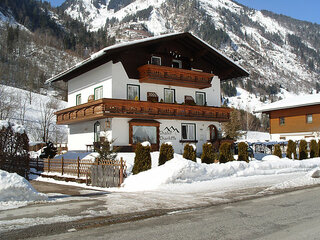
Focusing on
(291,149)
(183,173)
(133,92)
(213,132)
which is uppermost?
(133,92)

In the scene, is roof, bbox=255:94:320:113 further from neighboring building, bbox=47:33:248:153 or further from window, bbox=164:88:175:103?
window, bbox=164:88:175:103

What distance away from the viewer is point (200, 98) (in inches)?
1336

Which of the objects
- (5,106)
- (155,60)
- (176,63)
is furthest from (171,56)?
(5,106)

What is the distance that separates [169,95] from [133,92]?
12.9 feet

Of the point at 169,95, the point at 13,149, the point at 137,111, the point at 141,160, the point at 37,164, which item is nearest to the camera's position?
the point at 141,160

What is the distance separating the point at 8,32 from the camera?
12031 centimetres

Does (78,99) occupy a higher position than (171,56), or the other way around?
(171,56)

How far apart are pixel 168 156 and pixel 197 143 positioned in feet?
43.9

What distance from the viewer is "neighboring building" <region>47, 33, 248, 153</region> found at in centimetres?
2741

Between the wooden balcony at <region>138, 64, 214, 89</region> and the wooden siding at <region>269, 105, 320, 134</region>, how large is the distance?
16.2m

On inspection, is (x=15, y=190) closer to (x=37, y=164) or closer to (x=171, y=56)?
(x=37, y=164)

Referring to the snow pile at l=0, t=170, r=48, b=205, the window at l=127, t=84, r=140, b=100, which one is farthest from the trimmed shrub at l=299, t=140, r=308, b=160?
the snow pile at l=0, t=170, r=48, b=205

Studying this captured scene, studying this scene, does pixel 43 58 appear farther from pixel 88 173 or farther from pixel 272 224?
pixel 272 224

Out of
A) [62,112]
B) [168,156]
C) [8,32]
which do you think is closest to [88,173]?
[168,156]
